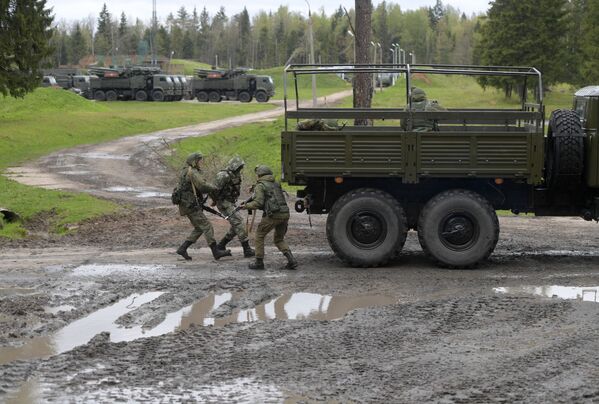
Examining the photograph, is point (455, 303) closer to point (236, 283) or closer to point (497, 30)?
point (236, 283)

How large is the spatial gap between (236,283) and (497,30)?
44.4 m

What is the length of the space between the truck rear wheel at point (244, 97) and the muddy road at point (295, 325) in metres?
48.5

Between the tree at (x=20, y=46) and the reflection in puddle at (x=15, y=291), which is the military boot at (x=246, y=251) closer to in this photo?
the reflection in puddle at (x=15, y=291)

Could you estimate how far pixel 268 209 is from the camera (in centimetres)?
1238

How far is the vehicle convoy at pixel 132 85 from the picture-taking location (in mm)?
61125

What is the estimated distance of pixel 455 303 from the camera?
10.4m

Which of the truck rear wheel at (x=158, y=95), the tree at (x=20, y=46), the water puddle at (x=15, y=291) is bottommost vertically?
the water puddle at (x=15, y=291)

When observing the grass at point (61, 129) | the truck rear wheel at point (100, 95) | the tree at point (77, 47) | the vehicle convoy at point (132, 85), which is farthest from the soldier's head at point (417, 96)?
the tree at point (77, 47)

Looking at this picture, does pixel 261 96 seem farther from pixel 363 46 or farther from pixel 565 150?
pixel 565 150

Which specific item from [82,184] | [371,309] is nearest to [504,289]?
[371,309]

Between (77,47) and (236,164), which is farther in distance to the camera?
(77,47)

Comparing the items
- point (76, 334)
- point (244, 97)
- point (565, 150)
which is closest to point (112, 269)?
point (76, 334)

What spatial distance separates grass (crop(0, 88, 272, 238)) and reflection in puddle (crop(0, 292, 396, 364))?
21.0 ft

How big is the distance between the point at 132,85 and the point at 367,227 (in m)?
51.2
